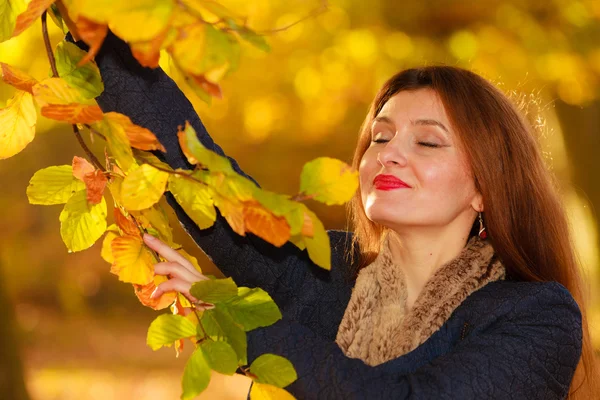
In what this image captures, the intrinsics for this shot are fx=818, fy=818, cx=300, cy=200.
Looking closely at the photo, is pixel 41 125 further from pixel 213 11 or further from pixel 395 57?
pixel 213 11

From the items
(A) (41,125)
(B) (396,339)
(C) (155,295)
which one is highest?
(C) (155,295)

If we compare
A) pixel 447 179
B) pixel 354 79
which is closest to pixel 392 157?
pixel 447 179

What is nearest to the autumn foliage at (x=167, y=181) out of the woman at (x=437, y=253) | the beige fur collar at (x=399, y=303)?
the woman at (x=437, y=253)

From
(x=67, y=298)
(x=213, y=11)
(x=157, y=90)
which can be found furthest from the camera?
(x=67, y=298)

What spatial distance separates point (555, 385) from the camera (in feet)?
5.61

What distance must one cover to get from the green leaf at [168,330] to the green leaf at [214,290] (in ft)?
0.14

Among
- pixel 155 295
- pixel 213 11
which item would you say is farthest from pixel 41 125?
pixel 213 11

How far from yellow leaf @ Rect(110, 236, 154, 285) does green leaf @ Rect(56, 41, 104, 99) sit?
0.76ft

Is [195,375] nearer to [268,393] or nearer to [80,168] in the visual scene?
[268,393]

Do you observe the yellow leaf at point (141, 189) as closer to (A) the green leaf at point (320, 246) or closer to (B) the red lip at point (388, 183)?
(A) the green leaf at point (320, 246)

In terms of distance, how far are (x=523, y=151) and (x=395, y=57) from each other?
4233 millimetres

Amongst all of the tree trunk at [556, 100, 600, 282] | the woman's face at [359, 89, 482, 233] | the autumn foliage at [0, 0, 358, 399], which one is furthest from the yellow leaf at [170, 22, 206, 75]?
the tree trunk at [556, 100, 600, 282]

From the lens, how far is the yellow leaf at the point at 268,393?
1.18 metres

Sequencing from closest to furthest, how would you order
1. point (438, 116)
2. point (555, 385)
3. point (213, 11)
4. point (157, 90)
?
point (213, 11) < point (157, 90) < point (555, 385) < point (438, 116)
